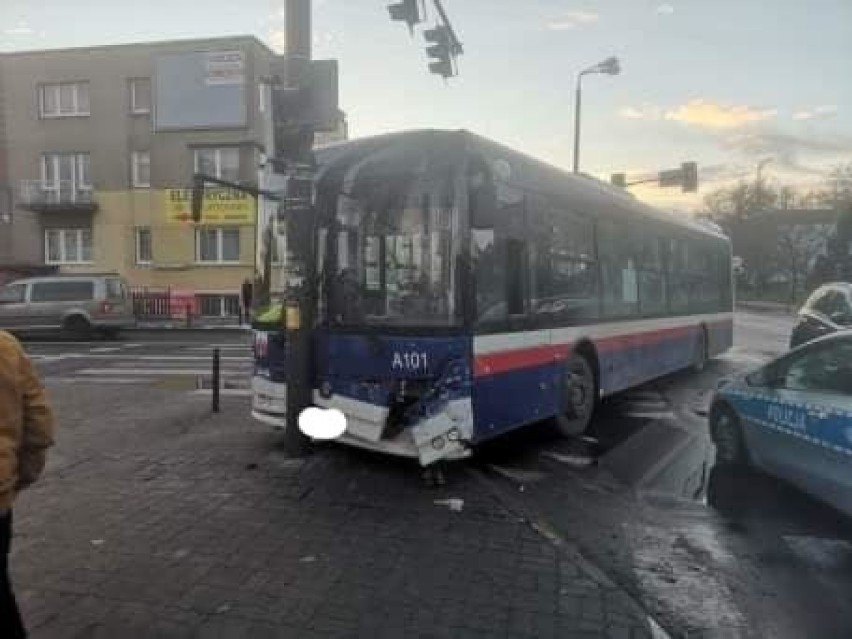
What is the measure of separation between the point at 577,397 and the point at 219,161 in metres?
26.4

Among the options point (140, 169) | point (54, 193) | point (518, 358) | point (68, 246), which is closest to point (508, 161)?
point (518, 358)

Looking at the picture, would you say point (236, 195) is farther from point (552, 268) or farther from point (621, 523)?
point (621, 523)

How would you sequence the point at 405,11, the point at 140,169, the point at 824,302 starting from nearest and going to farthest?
the point at 405,11, the point at 824,302, the point at 140,169

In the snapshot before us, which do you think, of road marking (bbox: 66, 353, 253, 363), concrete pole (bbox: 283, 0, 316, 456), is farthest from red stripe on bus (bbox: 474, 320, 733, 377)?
road marking (bbox: 66, 353, 253, 363)

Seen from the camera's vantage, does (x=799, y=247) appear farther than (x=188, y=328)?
Yes

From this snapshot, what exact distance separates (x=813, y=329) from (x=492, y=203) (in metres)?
8.75

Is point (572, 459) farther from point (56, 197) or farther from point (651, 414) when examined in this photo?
point (56, 197)

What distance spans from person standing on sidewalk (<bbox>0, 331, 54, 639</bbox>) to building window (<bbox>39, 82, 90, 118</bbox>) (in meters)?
33.6

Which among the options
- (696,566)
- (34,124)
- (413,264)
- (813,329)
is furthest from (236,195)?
(696,566)

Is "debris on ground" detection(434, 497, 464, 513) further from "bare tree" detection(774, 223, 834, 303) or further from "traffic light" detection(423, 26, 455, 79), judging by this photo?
"bare tree" detection(774, 223, 834, 303)

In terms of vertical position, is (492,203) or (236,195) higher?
(236,195)

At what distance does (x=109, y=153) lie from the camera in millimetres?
32125

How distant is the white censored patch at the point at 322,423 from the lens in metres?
6.34

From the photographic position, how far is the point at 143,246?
3256cm
